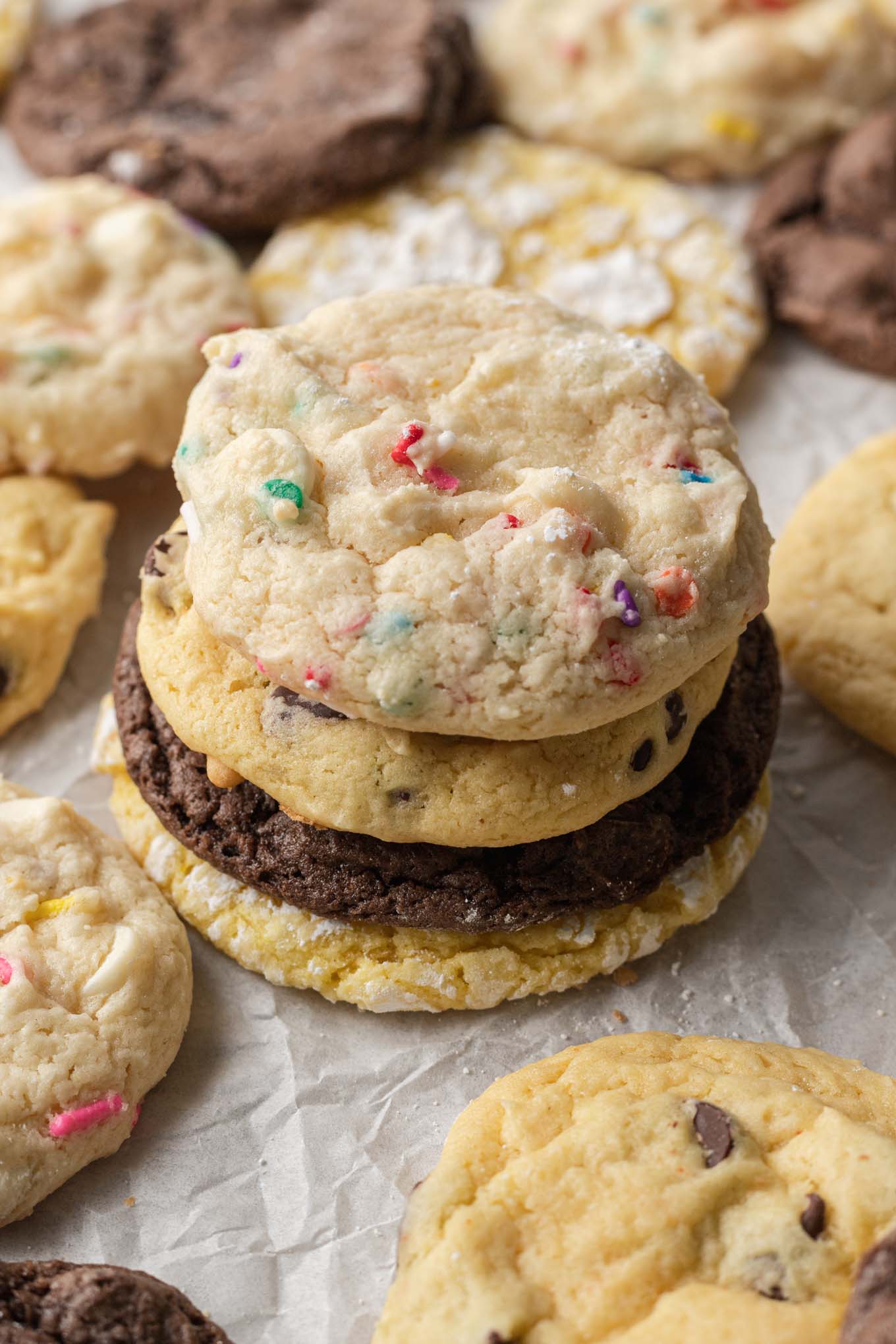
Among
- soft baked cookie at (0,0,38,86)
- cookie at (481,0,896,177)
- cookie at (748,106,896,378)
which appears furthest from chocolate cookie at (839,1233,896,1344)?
soft baked cookie at (0,0,38,86)

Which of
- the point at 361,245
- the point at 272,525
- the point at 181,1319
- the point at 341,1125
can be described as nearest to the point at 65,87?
the point at 361,245

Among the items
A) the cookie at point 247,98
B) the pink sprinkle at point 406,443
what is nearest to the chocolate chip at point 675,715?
the pink sprinkle at point 406,443

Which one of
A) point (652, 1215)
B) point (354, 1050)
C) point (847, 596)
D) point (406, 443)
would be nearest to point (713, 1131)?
point (652, 1215)

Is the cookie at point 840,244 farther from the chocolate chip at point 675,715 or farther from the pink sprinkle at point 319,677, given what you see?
the pink sprinkle at point 319,677

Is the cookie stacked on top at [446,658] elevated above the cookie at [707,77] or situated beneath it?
situated beneath

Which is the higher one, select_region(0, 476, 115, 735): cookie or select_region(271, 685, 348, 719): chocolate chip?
select_region(271, 685, 348, 719): chocolate chip

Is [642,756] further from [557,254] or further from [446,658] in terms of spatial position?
[557,254]

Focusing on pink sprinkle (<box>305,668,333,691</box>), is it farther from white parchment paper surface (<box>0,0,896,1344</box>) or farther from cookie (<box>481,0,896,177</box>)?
cookie (<box>481,0,896,177</box>)

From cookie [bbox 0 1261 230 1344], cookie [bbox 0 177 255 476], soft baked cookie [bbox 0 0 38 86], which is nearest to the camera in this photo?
cookie [bbox 0 1261 230 1344]
